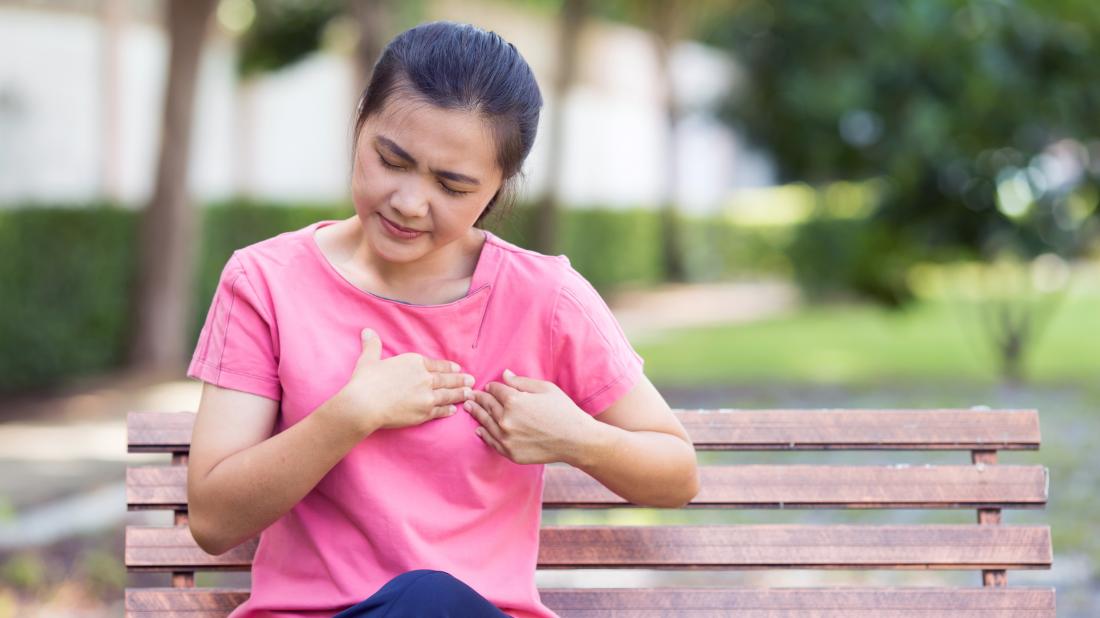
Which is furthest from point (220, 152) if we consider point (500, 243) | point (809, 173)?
point (500, 243)

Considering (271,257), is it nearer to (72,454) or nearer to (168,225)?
(72,454)

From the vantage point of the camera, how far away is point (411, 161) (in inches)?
83.9

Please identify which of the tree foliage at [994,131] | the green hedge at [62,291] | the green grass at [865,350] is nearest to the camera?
the tree foliage at [994,131]

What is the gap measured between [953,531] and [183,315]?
9.82m

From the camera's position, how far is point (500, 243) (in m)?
2.36

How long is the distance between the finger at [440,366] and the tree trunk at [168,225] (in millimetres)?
9733

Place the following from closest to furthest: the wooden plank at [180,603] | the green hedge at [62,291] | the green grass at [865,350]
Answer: the wooden plank at [180,603], the green hedge at [62,291], the green grass at [865,350]

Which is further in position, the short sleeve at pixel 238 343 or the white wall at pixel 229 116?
the white wall at pixel 229 116

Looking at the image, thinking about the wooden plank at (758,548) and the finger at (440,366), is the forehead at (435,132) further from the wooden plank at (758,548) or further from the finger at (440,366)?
the wooden plank at (758,548)

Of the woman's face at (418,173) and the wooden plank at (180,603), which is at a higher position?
the woman's face at (418,173)

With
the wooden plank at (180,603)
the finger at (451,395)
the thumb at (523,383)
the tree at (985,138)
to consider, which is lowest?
the wooden plank at (180,603)

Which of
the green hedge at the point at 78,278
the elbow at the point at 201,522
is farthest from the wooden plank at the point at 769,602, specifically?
the green hedge at the point at 78,278

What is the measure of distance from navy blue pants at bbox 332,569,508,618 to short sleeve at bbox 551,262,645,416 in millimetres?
382

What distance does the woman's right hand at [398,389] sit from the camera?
209 cm
